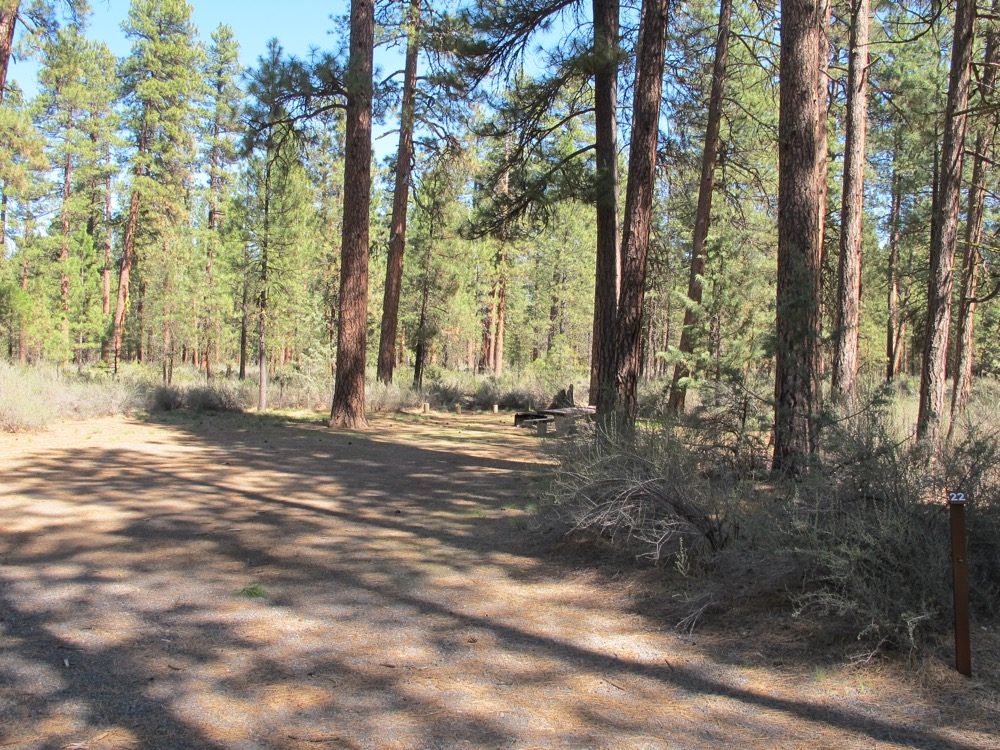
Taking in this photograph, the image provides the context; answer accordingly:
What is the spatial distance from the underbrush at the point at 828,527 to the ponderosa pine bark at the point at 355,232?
9383 millimetres

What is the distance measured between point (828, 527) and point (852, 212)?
1058 centimetres

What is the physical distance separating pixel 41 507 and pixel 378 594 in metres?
4.13

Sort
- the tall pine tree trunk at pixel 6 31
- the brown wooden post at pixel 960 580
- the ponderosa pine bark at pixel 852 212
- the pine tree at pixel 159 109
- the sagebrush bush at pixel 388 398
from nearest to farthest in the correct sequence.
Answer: the brown wooden post at pixel 960 580 → the ponderosa pine bark at pixel 852 212 → the tall pine tree trunk at pixel 6 31 → the sagebrush bush at pixel 388 398 → the pine tree at pixel 159 109

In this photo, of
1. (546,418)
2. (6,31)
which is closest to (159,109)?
(6,31)

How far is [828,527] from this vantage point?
3.83 m

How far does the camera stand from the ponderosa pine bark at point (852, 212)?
39.6 ft

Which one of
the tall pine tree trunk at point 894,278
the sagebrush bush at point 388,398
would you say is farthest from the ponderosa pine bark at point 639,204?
the tall pine tree trunk at point 894,278

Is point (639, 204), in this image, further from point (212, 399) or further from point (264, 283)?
point (264, 283)

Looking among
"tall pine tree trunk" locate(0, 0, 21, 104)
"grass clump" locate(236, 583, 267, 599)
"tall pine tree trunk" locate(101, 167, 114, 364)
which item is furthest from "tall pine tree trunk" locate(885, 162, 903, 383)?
"tall pine tree trunk" locate(101, 167, 114, 364)

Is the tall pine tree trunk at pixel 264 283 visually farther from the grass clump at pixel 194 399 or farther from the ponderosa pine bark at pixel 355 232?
the ponderosa pine bark at pixel 355 232

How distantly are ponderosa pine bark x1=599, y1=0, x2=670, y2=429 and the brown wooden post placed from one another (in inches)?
222

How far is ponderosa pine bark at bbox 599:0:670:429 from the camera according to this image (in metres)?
8.86

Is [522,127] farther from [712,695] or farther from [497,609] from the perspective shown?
[712,695]

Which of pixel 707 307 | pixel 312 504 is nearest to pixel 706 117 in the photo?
pixel 707 307
